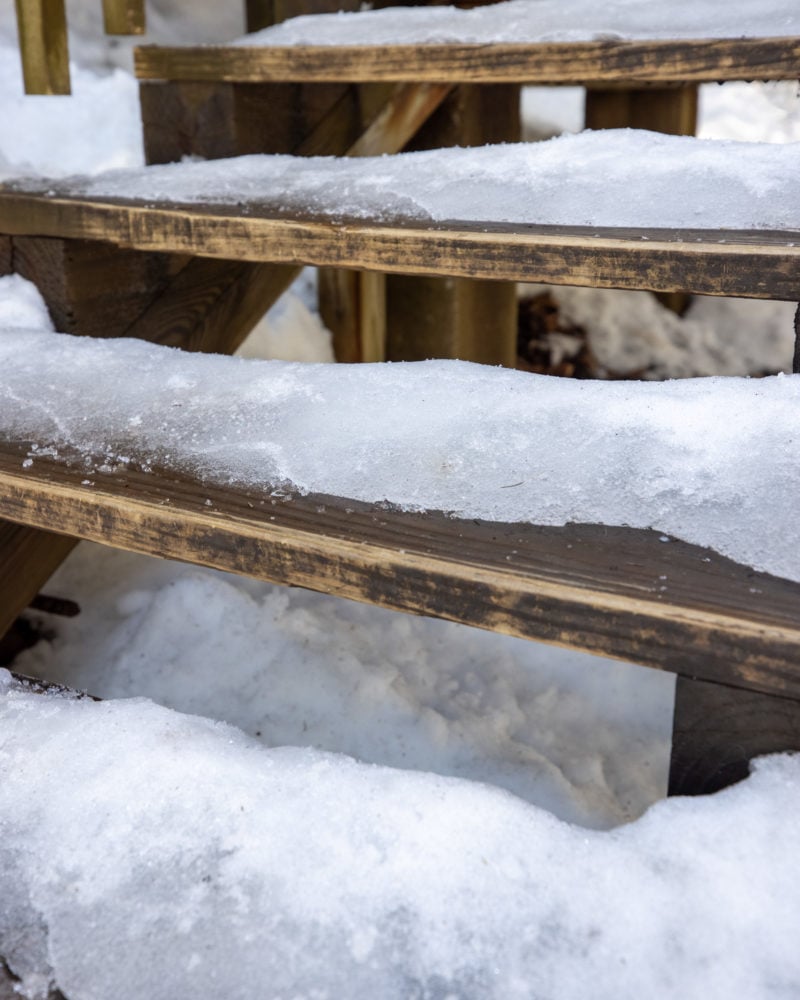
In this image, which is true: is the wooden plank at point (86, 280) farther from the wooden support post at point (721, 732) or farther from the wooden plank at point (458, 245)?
the wooden support post at point (721, 732)

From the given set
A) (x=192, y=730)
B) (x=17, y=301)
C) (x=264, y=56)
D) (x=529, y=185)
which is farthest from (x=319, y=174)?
(x=192, y=730)

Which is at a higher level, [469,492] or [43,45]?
[43,45]

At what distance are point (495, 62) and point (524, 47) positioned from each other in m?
0.05

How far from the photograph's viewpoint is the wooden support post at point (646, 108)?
3.47m

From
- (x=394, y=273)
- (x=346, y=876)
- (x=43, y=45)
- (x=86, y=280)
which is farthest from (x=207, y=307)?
(x=346, y=876)

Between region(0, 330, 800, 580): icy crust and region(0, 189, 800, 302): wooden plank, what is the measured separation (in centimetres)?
11

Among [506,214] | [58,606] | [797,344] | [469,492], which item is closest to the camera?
[469,492]

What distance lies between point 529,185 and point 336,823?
885mm

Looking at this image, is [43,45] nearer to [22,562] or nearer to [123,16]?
Result: [123,16]

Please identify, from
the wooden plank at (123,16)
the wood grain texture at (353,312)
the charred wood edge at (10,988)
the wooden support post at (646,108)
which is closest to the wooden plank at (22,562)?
the charred wood edge at (10,988)

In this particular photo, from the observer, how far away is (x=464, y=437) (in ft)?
3.30

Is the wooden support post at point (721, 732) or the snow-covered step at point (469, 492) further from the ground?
the snow-covered step at point (469, 492)

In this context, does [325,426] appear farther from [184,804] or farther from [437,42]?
[437,42]

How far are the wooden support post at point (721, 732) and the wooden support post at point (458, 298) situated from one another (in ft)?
5.80
